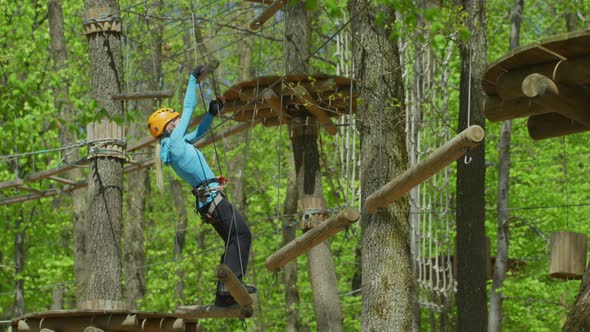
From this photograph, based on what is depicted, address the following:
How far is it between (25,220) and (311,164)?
36.8ft

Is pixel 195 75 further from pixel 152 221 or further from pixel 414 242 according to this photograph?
pixel 152 221

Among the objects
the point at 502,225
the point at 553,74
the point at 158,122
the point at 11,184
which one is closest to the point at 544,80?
the point at 553,74

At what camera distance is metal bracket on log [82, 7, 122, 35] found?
904 centimetres

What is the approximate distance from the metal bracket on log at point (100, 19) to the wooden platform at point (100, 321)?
9.59ft

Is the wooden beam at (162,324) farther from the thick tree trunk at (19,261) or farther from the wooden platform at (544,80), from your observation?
the thick tree trunk at (19,261)

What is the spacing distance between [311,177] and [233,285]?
3.71m

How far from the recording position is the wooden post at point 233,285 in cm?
650

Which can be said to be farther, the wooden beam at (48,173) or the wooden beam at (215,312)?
the wooden beam at (48,173)

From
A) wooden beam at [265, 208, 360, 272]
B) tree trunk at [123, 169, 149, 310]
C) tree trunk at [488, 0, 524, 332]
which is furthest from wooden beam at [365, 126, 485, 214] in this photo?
tree trunk at [123, 169, 149, 310]

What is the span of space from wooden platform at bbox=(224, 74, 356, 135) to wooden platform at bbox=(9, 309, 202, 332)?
6.38 feet

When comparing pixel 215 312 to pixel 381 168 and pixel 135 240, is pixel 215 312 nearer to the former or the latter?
pixel 381 168

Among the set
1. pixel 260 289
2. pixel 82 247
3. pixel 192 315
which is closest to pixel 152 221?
pixel 260 289

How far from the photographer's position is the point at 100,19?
9.03 m

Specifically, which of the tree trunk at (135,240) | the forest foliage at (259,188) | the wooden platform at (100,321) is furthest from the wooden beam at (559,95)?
the tree trunk at (135,240)
